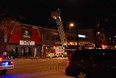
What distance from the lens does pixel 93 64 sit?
46.6 feet

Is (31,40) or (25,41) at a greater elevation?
(31,40)

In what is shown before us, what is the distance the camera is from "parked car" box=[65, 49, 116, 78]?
13750 mm

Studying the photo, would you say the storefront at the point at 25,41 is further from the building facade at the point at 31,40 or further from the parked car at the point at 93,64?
the parked car at the point at 93,64

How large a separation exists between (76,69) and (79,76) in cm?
41

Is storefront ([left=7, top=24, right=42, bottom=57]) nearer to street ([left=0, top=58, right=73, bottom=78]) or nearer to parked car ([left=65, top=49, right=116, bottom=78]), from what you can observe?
street ([left=0, top=58, right=73, bottom=78])

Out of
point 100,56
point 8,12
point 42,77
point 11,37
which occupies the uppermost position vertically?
point 8,12

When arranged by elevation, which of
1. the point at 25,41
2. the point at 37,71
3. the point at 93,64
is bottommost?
the point at 37,71

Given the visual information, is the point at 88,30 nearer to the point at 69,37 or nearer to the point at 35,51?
the point at 69,37

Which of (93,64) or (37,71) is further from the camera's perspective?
(37,71)

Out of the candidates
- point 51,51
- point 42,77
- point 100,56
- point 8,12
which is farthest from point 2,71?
point 51,51

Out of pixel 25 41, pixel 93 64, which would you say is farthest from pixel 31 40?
pixel 93 64

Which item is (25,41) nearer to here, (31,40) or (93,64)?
(31,40)

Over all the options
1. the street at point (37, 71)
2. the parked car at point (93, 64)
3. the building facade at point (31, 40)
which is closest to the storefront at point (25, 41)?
the building facade at point (31, 40)

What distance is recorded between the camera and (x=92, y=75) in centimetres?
1428
